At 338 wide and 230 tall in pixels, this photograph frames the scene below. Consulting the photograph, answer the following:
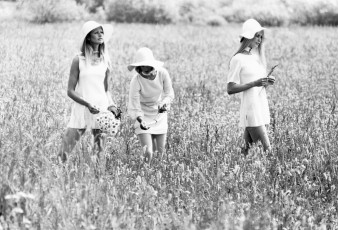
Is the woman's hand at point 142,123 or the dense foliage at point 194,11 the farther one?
the dense foliage at point 194,11

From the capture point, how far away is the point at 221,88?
32.7 feet

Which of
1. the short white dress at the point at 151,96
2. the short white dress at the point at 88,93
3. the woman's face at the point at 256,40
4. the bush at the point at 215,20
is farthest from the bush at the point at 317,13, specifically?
the short white dress at the point at 88,93

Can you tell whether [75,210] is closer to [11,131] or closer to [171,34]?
[11,131]

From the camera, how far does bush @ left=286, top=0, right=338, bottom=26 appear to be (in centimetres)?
2634

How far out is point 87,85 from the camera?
5.11 meters

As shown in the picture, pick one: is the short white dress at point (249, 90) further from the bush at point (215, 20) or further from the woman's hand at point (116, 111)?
the bush at point (215, 20)

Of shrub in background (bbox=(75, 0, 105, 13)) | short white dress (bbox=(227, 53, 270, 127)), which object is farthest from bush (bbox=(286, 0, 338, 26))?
short white dress (bbox=(227, 53, 270, 127))

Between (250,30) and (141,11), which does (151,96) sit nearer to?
(250,30)

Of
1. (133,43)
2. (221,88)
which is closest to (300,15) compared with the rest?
(133,43)

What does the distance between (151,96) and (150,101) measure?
0.05 m

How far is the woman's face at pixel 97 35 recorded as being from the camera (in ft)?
16.8

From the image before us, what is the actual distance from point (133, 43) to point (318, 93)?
29.0ft

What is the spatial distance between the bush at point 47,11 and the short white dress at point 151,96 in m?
20.3

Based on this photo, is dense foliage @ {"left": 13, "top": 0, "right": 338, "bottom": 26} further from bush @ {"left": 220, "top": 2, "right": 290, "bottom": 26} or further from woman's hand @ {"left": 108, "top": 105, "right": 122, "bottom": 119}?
woman's hand @ {"left": 108, "top": 105, "right": 122, "bottom": 119}
